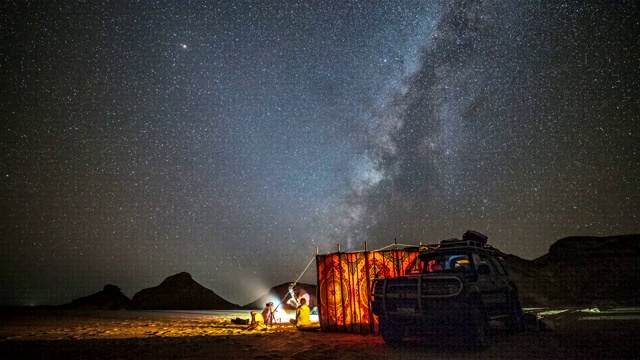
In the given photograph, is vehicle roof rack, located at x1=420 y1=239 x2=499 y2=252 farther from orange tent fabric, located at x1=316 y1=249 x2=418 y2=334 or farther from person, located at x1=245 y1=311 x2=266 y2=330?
person, located at x1=245 y1=311 x2=266 y2=330

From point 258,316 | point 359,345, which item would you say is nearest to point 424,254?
point 359,345

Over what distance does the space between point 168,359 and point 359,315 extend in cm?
586

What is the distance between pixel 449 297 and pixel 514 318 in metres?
3.63

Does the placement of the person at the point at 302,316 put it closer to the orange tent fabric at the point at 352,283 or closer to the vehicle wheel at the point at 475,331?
the orange tent fabric at the point at 352,283

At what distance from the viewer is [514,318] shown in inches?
378

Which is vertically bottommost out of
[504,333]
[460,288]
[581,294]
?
[581,294]

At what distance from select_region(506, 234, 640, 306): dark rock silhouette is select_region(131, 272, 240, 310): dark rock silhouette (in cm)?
9130

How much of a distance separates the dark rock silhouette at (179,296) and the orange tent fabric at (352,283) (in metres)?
118

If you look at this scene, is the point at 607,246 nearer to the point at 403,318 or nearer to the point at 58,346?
the point at 403,318

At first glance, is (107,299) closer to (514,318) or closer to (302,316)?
(302,316)

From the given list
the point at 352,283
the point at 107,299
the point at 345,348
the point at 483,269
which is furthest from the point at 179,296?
the point at 483,269

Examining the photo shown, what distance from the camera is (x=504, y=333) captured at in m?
9.66

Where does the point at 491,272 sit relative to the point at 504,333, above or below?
above

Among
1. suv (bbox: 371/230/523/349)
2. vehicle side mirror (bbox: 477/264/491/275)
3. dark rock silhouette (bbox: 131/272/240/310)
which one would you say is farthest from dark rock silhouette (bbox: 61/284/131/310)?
vehicle side mirror (bbox: 477/264/491/275)
